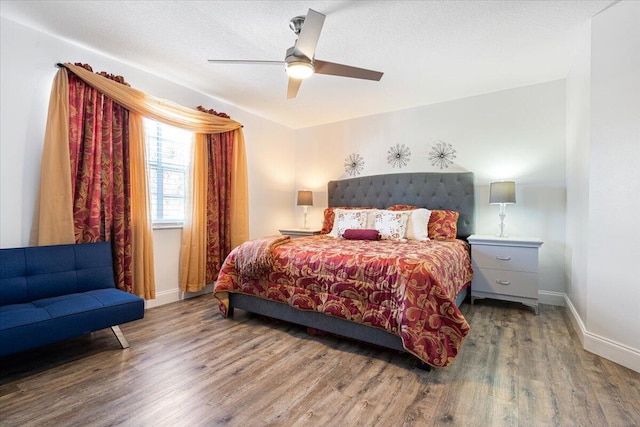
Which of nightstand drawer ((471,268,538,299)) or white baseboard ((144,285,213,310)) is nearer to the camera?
nightstand drawer ((471,268,538,299))

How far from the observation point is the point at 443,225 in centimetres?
371

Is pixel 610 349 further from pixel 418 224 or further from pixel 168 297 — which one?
pixel 168 297

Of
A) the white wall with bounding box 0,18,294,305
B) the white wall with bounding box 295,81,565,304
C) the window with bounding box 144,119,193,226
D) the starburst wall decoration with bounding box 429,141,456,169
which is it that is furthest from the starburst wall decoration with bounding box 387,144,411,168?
the white wall with bounding box 0,18,294,305

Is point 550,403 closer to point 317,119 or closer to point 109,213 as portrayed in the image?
point 109,213

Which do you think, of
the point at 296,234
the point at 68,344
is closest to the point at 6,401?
the point at 68,344

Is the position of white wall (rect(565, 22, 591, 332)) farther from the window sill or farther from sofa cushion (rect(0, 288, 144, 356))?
the window sill

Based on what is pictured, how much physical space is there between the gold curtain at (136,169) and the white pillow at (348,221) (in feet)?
4.21

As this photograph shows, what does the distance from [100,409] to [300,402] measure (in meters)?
1.08

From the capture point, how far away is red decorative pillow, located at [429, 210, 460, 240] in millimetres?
3658

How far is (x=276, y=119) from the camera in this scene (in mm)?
4973

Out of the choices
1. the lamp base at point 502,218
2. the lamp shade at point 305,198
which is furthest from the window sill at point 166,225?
the lamp base at point 502,218

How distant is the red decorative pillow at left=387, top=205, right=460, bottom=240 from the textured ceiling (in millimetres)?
1535

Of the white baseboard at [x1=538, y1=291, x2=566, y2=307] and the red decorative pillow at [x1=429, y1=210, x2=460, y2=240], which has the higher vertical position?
the red decorative pillow at [x1=429, y1=210, x2=460, y2=240]

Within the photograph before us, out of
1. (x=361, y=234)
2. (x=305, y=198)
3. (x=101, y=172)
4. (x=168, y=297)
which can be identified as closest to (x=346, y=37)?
(x=361, y=234)
